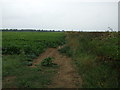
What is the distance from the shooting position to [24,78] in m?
6.92

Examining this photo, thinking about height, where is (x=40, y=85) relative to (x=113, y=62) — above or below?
below

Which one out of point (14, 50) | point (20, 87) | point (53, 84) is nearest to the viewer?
point (20, 87)

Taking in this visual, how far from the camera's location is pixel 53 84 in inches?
254

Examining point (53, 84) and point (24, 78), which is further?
point (24, 78)

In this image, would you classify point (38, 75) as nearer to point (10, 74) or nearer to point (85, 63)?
point (10, 74)

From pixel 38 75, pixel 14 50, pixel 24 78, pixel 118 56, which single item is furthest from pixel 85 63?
pixel 14 50

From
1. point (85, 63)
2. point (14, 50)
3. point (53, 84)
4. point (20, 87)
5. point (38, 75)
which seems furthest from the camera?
point (14, 50)

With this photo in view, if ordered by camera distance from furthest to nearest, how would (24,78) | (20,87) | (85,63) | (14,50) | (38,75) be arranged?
(14,50) → (85,63) → (38,75) → (24,78) → (20,87)

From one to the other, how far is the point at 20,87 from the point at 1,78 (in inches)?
50.7

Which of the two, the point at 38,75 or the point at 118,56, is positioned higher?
the point at 118,56

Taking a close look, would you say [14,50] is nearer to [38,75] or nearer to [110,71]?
[38,75]

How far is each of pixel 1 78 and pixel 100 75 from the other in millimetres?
2949

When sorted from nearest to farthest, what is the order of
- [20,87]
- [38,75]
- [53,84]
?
[20,87]
[53,84]
[38,75]

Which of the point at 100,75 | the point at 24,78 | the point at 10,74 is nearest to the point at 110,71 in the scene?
the point at 100,75
